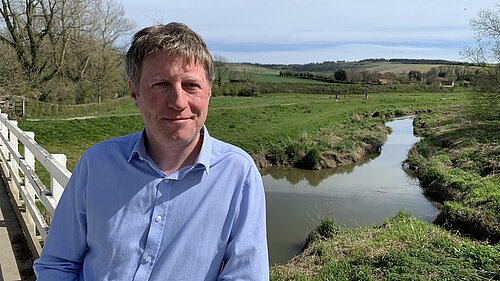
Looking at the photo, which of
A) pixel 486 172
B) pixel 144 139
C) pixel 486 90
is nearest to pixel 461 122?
pixel 486 90

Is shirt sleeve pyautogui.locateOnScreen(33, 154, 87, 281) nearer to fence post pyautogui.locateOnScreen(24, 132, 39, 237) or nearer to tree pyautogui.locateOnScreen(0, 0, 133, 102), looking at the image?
fence post pyautogui.locateOnScreen(24, 132, 39, 237)

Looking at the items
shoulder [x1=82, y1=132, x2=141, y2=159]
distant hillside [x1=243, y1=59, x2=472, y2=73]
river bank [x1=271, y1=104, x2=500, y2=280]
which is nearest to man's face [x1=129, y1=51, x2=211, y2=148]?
shoulder [x1=82, y1=132, x2=141, y2=159]

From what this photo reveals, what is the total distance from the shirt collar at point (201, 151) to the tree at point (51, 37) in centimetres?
2489

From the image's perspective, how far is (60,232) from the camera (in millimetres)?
1741

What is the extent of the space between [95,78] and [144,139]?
3256 centimetres

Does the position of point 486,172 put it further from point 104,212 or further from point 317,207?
point 104,212

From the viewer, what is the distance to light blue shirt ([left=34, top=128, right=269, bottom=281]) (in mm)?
1582

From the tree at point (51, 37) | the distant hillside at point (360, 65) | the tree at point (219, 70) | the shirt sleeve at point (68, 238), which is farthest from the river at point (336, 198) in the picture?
the distant hillside at point (360, 65)

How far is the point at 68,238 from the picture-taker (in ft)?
5.66

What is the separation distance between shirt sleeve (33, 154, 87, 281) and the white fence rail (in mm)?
782

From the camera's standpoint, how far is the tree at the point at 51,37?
A: 24828 mm

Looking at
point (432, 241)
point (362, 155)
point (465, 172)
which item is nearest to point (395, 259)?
point (432, 241)

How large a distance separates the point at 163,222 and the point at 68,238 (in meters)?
0.40

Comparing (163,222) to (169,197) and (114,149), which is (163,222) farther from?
(114,149)
